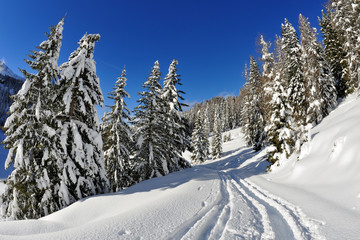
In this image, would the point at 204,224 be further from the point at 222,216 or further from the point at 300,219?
the point at 300,219

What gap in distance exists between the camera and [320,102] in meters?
23.5

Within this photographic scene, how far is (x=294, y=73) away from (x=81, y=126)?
1149 inches

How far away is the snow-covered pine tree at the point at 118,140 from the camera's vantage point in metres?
15.7

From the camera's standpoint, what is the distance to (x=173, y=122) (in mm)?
18469

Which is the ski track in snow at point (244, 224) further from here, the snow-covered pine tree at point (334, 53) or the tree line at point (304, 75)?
the snow-covered pine tree at point (334, 53)

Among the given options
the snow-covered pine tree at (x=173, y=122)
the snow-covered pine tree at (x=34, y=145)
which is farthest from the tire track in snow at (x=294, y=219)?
the snow-covered pine tree at (x=173, y=122)

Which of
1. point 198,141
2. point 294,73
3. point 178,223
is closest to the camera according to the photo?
point 178,223

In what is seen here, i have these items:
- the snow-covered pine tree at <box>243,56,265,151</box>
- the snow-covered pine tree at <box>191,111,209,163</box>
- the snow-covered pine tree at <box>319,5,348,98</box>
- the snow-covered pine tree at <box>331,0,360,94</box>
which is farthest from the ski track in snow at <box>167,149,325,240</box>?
the snow-covered pine tree at <box>191,111,209,163</box>

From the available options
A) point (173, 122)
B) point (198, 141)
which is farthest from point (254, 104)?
point (173, 122)

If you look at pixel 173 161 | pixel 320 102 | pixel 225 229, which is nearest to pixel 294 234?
pixel 225 229

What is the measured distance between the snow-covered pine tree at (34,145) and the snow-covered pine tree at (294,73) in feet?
87.8

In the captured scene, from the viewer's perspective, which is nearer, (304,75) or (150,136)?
(150,136)

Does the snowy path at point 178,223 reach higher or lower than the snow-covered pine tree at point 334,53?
lower

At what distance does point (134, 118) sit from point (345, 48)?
26.6 metres
